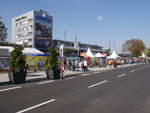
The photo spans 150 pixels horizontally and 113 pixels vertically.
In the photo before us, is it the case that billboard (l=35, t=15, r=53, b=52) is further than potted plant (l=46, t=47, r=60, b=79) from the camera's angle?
Yes

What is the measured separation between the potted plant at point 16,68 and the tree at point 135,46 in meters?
93.7

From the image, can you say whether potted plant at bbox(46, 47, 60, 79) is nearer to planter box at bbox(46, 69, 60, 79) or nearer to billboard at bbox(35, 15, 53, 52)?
→ planter box at bbox(46, 69, 60, 79)

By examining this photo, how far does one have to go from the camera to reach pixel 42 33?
247ft

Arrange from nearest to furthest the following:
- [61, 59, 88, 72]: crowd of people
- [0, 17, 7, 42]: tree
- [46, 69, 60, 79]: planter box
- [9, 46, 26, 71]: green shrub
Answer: [9, 46, 26, 71]: green shrub → [46, 69, 60, 79]: planter box → [61, 59, 88, 72]: crowd of people → [0, 17, 7, 42]: tree

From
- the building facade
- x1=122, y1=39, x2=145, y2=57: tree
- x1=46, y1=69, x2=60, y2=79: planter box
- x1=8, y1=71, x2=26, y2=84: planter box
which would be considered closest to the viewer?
x1=8, y1=71, x2=26, y2=84: planter box

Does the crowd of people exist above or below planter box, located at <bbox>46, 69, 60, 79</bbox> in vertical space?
above

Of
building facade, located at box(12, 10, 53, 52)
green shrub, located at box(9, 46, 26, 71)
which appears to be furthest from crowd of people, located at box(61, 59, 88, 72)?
building facade, located at box(12, 10, 53, 52)

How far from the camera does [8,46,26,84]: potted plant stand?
14741 mm

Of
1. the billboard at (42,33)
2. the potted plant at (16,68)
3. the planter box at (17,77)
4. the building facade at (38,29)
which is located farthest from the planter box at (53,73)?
the billboard at (42,33)

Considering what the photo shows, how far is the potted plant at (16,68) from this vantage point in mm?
14741

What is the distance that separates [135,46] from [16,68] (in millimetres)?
94740

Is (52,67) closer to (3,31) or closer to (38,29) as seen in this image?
(3,31)

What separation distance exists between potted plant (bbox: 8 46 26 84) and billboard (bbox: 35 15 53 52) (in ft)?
191

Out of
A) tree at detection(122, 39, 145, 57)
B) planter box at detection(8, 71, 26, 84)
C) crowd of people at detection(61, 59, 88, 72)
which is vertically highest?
tree at detection(122, 39, 145, 57)
